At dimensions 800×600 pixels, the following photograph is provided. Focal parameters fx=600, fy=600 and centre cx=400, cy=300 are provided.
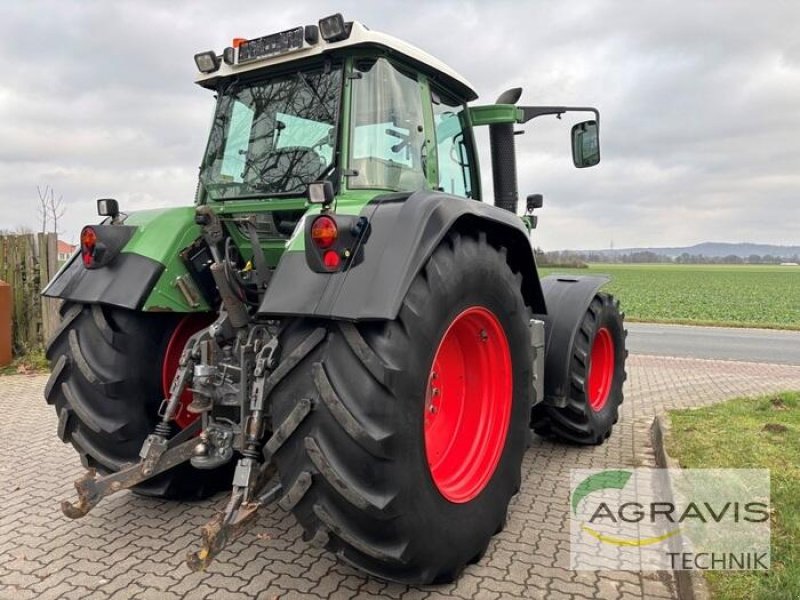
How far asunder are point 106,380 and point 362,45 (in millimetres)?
2179

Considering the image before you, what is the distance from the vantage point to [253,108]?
11.7 feet

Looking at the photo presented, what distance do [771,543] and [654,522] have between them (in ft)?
2.17

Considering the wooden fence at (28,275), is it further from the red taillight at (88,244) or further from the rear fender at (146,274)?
the red taillight at (88,244)

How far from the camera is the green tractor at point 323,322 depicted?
2.25 m

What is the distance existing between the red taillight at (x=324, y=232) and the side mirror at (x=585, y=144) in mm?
2753

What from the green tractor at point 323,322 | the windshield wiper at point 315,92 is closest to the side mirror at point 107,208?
the green tractor at point 323,322

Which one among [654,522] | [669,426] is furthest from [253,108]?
[669,426]

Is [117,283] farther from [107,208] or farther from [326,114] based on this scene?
[326,114]

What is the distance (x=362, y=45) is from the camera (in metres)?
3.05

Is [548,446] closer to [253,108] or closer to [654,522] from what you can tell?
[654,522]

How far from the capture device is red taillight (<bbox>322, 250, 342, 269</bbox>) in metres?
2.35

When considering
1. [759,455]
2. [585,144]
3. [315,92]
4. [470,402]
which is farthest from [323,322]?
[759,455]

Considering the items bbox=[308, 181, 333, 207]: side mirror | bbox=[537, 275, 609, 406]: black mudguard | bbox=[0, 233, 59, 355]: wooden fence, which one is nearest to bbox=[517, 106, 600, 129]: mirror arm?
bbox=[537, 275, 609, 406]: black mudguard

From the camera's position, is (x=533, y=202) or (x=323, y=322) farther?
(x=533, y=202)
